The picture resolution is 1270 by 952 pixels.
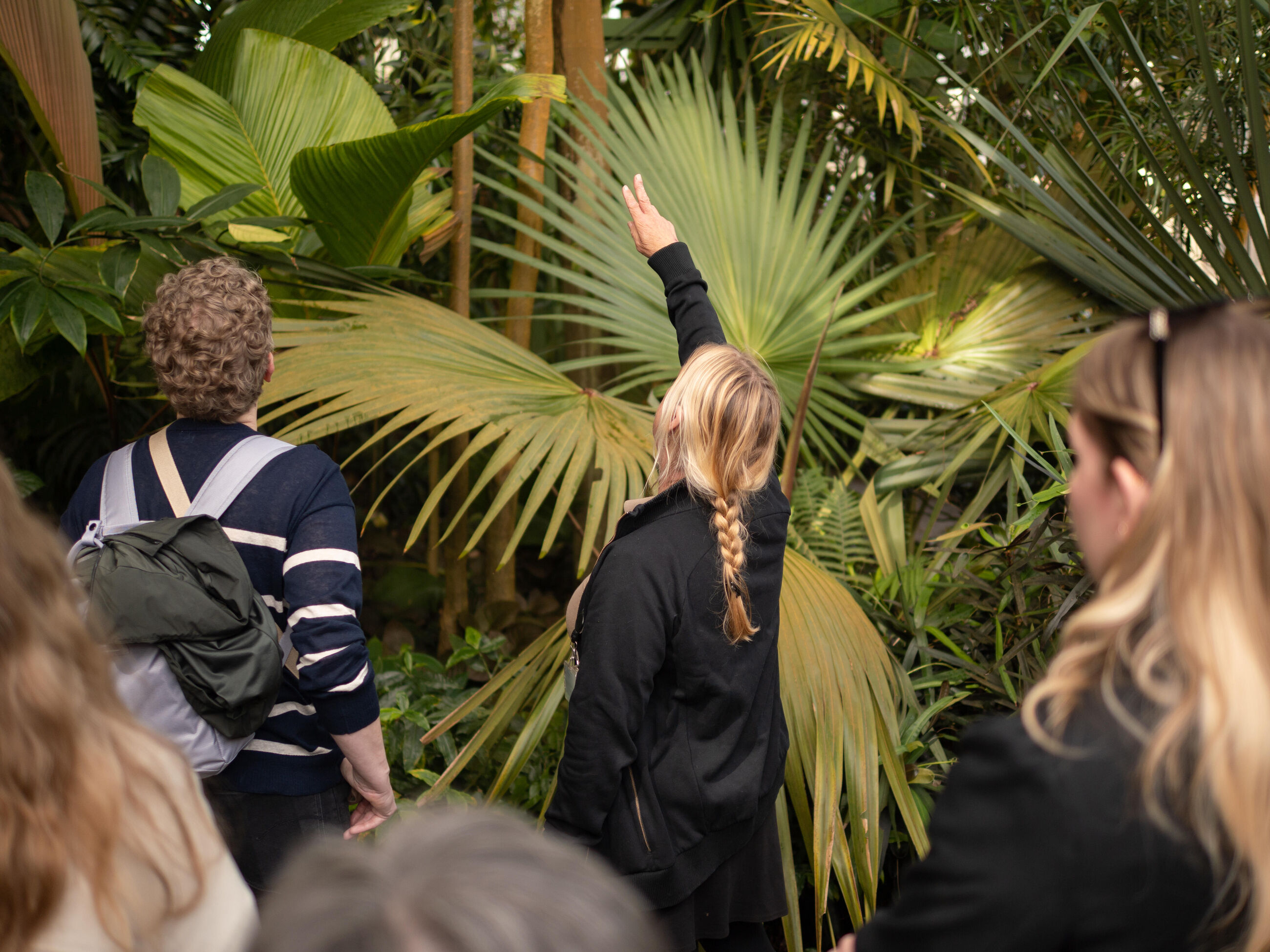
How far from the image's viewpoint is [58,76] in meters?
2.19

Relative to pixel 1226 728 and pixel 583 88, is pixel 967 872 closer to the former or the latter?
pixel 1226 728

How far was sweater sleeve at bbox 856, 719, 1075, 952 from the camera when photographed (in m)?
0.66

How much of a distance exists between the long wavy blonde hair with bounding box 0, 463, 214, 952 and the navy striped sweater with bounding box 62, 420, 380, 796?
0.58 m

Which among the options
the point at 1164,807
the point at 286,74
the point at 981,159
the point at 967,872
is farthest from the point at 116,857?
the point at 981,159

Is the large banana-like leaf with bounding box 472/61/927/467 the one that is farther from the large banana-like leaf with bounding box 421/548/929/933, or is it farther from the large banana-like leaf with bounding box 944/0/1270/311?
the large banana-like leaf with bounding box 421/548/929/933

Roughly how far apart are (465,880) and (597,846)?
1.02 metres

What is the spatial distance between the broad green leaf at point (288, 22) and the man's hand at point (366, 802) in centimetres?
208

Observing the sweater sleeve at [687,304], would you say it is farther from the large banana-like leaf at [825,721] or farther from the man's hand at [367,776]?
the man's hand at [367,776]

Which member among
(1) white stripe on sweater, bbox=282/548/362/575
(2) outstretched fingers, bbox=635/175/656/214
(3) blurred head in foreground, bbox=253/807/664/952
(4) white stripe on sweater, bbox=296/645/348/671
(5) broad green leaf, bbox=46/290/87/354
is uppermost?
(2) outstretched fingers, bbox=635/175/656/214

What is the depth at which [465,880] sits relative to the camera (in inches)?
17.7

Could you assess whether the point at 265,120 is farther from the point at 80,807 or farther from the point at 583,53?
the point at 80,807

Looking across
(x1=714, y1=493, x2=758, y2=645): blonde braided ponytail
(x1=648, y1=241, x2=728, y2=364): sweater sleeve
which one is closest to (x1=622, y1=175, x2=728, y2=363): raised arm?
(x1=648, y1=241, x2=728, y2=364): sweater sleeve

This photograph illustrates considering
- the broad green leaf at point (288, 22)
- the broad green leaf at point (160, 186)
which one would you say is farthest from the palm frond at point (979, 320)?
the broad green leaf at point (160, 186)

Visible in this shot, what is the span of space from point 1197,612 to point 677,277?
129 centimetres
